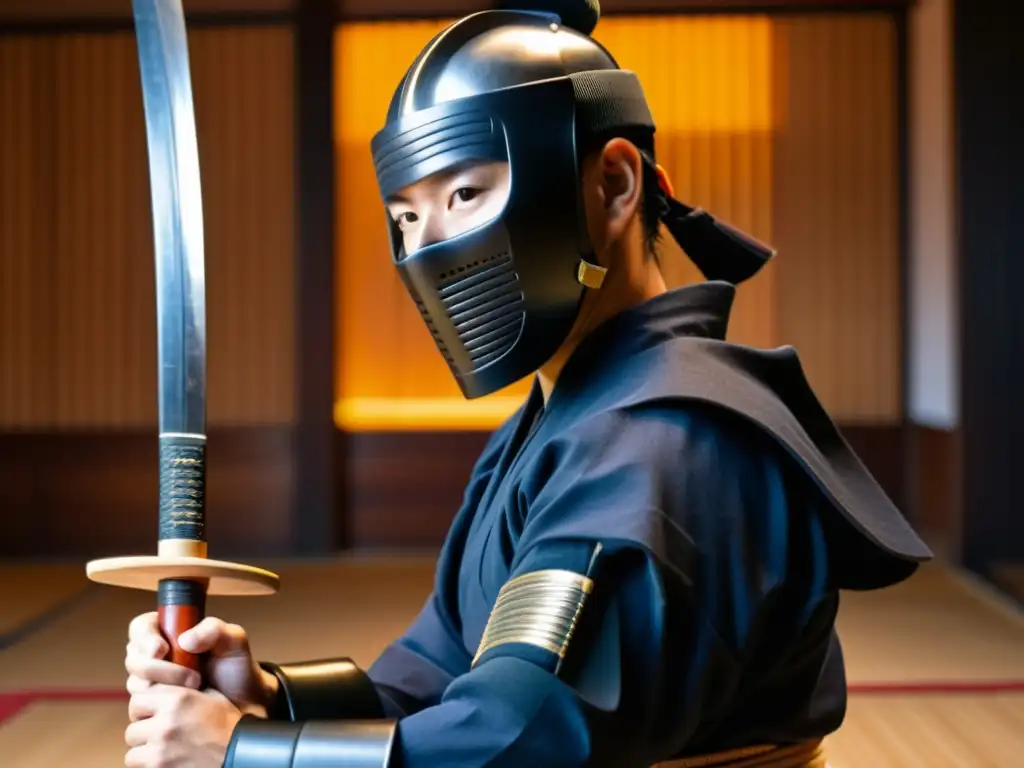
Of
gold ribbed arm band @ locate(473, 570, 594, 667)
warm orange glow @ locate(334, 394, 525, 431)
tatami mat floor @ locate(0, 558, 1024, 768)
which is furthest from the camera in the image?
warm orange glow @ locate(334, 394, 525, 431)

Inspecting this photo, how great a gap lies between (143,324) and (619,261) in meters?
4.28

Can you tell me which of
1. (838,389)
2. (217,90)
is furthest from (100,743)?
(838,389)

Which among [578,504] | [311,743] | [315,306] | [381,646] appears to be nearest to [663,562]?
[578,504]

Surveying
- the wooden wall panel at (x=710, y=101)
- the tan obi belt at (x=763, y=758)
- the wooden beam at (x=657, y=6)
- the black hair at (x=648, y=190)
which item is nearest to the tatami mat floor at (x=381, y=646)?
the tan obi belt at (x=763, y=758)

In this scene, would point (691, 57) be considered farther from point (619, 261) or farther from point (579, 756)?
point (579, 756)

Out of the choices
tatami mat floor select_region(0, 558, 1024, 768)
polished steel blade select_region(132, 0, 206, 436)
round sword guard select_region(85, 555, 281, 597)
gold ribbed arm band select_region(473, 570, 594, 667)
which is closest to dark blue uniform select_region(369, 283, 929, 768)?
gold ribbed arm band select_region(473, 570, 594, 667)

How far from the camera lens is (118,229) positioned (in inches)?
195

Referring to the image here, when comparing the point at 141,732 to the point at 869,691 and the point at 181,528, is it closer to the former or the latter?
the point at 181,528

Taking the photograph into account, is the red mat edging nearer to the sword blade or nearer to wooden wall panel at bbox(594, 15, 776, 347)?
the sword blade

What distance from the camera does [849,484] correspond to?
1.00 metres

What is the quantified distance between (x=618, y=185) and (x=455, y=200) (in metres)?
0.15

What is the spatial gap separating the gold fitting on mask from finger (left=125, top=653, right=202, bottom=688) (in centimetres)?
46

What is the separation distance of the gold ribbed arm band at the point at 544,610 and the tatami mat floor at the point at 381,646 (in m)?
1.70

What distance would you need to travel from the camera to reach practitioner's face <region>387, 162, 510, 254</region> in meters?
0.99
